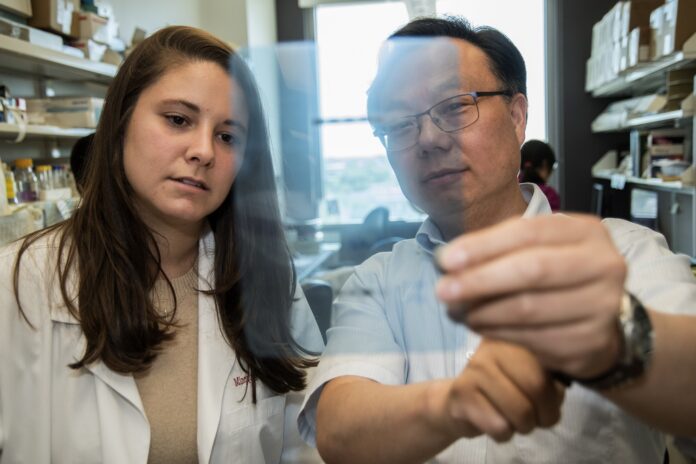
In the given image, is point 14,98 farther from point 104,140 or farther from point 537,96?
point 537,96

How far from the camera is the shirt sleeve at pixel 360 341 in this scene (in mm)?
704

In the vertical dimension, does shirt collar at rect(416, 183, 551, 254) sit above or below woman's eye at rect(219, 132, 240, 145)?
below

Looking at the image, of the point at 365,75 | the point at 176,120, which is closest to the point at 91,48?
the point at 176,120

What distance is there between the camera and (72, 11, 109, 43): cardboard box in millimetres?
2129

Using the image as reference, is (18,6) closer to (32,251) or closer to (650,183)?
(32,251)

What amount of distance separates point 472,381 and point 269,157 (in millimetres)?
649

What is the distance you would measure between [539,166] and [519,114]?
0.07 m

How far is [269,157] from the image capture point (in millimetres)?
969

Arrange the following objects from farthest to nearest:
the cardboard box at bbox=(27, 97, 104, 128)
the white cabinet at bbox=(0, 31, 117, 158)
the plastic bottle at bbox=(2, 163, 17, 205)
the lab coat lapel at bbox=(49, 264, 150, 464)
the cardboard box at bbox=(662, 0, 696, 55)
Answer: the cardboard box at bbox=(27, 97, 104, 128), the white cabinet at bbox=(0, 31, 117, 158), the plastic bottle at bbox=(2, 163, 17, 205), the lab coat lapel at bbox=(49, 264, 150, 464), the cardboard box at bbox=(662, 0, 696, 55)

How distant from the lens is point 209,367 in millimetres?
999

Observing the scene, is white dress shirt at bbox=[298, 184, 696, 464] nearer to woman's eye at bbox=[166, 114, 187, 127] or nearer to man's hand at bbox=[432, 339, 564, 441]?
man's hand at bbox=[432, 339, 564, 441]

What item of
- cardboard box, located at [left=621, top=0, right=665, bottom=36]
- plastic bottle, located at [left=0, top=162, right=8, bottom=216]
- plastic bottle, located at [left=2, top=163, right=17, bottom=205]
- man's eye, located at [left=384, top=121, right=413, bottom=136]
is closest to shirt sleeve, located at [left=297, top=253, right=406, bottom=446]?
man's eye, located at [left=384, top=121, right=413, bottom=136]

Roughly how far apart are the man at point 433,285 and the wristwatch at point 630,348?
0.07 m

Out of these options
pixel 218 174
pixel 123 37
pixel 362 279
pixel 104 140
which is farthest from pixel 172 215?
pixel 123 37
